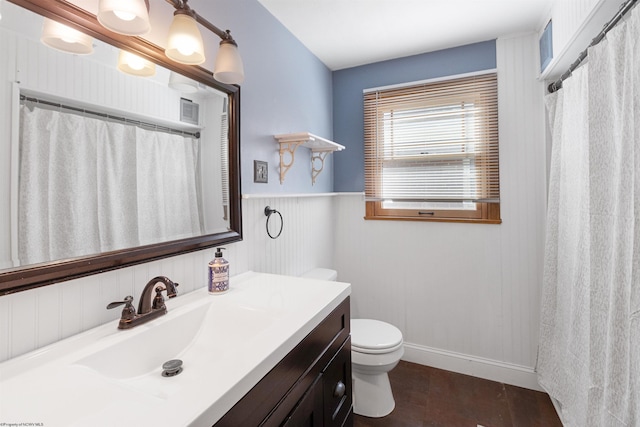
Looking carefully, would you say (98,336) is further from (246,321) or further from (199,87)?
(199,87)

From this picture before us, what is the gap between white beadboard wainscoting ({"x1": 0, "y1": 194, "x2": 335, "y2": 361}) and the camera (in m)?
0.75

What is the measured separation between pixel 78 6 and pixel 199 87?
1.50 feet

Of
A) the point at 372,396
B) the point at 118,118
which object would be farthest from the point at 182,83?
the point at 372,396

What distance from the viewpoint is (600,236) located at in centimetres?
119

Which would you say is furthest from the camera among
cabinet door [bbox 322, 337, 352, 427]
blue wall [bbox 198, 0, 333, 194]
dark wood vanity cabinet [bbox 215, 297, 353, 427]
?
blue wall [bbox 198, 0, 333, 194]

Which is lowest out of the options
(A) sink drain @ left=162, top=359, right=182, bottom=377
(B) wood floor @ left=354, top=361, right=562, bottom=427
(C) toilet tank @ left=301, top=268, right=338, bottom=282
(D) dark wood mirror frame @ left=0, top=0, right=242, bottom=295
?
(B) wood floor @ left=354, top=361, right=562, bottom=427

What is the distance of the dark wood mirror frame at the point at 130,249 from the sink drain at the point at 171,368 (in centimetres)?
33

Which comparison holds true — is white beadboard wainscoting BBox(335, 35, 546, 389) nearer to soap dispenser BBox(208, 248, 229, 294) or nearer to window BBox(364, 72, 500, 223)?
window BBox(364, 72, 500, 223)

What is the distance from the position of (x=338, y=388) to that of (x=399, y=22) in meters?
2.02

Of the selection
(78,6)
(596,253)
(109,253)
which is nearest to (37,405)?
(109,253)

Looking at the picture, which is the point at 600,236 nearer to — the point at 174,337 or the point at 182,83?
the point at 174,337

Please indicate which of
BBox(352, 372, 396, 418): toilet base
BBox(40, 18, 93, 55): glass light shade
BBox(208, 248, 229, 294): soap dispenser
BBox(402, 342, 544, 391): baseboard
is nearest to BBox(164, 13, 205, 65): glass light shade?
BBox(40, 18, 93, 55): glass light shade

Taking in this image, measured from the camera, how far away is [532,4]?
1683 mm

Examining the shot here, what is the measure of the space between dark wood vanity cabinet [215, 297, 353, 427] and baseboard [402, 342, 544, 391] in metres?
1.17
